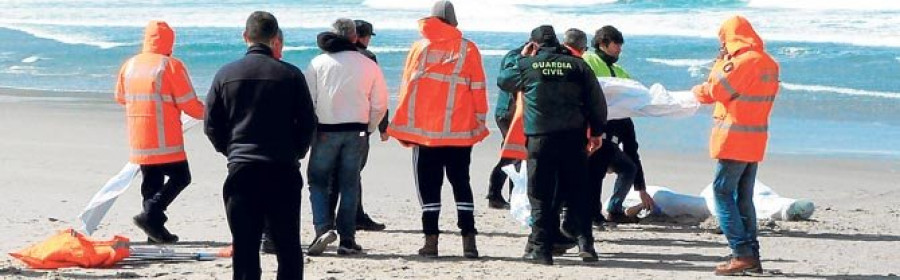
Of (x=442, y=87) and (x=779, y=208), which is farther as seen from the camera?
(x=779, y=208)

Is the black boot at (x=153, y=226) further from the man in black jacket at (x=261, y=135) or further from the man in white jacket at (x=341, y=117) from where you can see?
the man in black jacket at (x=261, y=135)

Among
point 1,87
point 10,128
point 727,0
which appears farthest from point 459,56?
A: point 727,0

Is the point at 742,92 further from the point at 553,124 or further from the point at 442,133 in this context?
the point at 442,133

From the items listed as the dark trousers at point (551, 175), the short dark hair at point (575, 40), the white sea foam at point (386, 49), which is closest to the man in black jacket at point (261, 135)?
the dark trousers at point (551, 175)

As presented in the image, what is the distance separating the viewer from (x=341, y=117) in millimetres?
9445

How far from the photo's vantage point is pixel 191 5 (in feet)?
167

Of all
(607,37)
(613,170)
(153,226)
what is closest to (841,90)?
(613,170)

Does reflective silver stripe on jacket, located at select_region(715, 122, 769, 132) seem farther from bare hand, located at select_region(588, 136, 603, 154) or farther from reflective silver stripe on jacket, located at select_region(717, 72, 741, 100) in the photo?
bare hand, located at select_region(588, 136, 603, 154)

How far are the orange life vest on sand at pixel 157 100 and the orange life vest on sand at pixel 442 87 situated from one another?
4.30 feet

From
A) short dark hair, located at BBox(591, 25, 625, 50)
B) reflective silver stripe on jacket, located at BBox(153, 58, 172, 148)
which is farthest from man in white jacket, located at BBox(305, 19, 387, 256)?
short dark hair, located at BBox(591, 25, 625, 50)

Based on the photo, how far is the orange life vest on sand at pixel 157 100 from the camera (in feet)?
32.3

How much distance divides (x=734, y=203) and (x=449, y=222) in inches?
107

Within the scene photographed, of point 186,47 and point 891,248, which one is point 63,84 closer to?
point 186,47

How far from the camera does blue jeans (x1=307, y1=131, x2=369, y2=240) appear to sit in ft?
31.1
